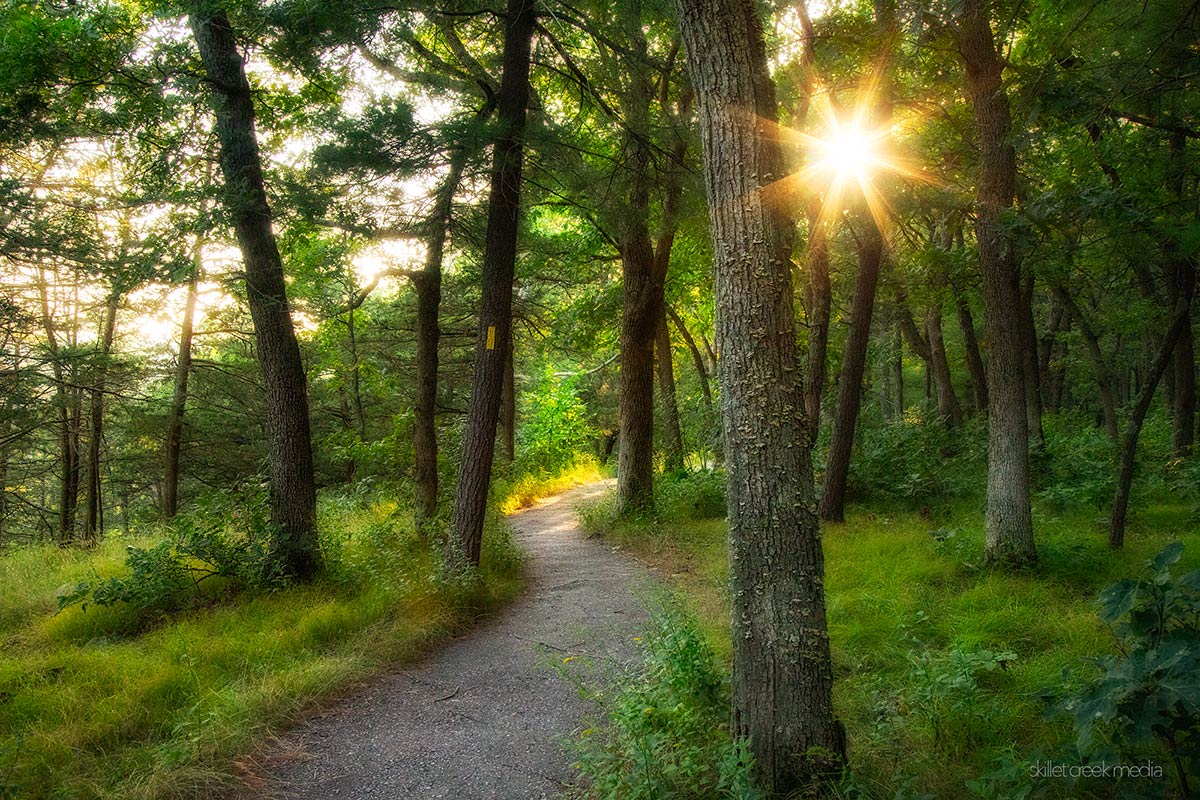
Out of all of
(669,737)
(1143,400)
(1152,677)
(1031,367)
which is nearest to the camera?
(1152,677)

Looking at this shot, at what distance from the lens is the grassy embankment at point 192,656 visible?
10.9ft

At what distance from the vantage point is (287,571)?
6.12m

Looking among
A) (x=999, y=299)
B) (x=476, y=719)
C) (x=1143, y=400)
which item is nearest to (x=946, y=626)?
(x=1143, y=400)

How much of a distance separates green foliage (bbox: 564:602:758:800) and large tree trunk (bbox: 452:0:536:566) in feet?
9.72

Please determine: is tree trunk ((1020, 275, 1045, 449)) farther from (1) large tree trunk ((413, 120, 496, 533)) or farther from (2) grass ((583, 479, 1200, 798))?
(1) large tree trunk ((413, 120, 496, 533))

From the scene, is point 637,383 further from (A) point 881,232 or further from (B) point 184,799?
(B) point 184,799

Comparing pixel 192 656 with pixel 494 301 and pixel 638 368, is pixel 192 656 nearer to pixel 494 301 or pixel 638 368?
pixel 494 301

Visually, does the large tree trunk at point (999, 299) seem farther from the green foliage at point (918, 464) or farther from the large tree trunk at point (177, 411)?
the large tree trunk at point (177, 411)

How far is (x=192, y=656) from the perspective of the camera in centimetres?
448

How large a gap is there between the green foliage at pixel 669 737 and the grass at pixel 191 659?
7.03 ft

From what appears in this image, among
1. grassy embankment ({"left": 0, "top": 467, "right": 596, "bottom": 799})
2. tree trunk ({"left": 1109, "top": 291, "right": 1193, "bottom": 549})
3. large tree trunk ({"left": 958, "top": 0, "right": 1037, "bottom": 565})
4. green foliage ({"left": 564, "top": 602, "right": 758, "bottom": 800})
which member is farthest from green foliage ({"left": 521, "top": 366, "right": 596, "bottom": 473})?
green foliage ({"left": 564, "top": 602, "right": 758, "bottom": 800})

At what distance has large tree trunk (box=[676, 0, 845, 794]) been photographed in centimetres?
285

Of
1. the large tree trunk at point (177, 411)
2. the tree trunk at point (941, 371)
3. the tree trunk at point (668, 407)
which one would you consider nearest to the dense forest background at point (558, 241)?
the large tree trunk at point (177, 411)

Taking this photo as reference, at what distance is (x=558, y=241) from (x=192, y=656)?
904 centimetres
